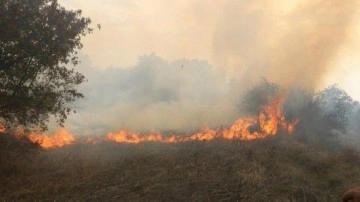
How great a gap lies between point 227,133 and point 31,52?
17.1 meters

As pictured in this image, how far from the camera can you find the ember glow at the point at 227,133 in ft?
92.9

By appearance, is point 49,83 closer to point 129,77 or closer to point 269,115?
point 269,115

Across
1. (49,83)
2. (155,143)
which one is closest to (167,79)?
(155,143)

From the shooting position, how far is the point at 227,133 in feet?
95.6

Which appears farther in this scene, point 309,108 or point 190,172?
point 309,108

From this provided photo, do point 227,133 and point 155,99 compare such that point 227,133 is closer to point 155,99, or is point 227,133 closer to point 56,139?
point 56,139

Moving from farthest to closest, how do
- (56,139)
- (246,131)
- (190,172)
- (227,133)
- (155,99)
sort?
(155,99)
(246,131)
(227,133)
(56,139)
(190,172)

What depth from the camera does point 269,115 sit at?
30766mm

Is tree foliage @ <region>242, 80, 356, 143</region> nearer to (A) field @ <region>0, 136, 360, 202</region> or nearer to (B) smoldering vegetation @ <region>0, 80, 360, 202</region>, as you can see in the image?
(B) smoldering vegetation @ <region>0, 80, 360, 202</region>

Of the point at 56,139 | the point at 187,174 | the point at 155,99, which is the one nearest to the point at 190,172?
the point at 187,174

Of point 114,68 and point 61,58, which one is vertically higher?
point 114,68

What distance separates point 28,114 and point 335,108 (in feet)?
88.3

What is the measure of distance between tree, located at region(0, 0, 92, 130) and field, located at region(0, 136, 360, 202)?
11.7ft

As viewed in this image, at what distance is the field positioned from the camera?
14.1 m
